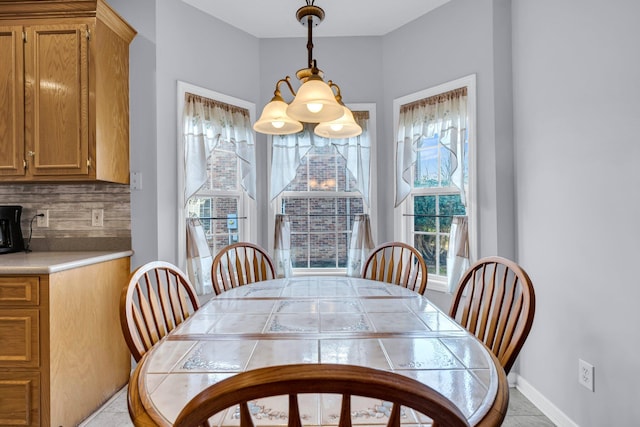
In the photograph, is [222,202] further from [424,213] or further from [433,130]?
[433,130]

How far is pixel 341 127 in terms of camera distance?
174 cm

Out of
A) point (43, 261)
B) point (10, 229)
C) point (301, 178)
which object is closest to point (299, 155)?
point (301, 178)

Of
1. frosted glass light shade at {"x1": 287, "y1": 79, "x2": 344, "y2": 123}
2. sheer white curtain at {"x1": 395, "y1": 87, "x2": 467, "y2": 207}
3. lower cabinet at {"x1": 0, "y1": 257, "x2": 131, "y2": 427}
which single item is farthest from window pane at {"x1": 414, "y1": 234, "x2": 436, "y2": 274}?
lower cabinet at {"x1": 0, "y1": 257, "x2": 131, "y2": 427}

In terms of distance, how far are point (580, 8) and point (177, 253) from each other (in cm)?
281

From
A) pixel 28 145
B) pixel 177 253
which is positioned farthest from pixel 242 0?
pixel 177 253

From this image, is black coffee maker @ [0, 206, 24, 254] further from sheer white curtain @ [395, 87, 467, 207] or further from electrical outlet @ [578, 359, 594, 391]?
electrical outlet @ [578, 359, 594, 391]

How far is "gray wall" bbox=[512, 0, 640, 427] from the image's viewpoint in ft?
4.96

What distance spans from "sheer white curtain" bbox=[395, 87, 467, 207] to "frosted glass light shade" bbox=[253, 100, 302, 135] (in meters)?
1.31

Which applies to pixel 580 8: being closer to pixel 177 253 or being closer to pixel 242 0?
pixel 242 0

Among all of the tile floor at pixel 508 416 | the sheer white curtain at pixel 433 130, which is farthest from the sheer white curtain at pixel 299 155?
the tile floor at pixel 508 416

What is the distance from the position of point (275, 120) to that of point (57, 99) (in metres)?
1.47

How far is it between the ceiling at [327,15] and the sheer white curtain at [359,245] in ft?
5.22

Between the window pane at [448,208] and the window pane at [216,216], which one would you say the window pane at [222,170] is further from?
the window pane at [448,208]

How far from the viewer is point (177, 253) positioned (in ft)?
8.40
